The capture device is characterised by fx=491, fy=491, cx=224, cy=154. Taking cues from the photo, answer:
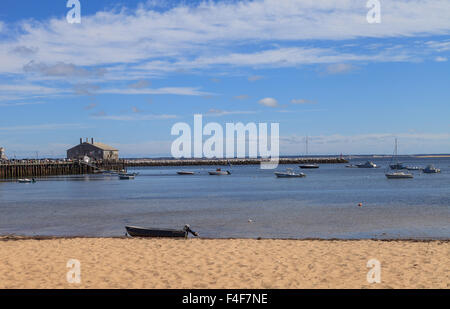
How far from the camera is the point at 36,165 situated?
105 m

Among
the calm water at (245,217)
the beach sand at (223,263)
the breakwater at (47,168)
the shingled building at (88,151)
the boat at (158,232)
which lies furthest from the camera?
the shingled building at (88,151)

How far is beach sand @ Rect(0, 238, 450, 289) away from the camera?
1238 centimetres

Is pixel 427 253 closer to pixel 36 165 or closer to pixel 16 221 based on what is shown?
pixel 16 221

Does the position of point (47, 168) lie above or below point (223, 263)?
above

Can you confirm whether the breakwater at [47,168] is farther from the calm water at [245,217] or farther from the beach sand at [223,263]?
the beach sand at [223,263]

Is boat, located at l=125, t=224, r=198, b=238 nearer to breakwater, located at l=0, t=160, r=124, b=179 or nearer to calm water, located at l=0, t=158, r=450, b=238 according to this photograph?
calm water, located at l=0, t=158, r=450, b=238

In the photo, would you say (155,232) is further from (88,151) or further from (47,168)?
(88,151)

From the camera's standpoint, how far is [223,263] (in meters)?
14.6

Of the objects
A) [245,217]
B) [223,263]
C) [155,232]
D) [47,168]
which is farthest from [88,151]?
[223,263]

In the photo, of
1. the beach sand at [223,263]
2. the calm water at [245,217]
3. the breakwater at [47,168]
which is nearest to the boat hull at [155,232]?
the beach sand at [223,263]

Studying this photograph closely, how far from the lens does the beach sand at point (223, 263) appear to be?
1238cm

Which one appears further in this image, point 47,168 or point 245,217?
point 47,168
